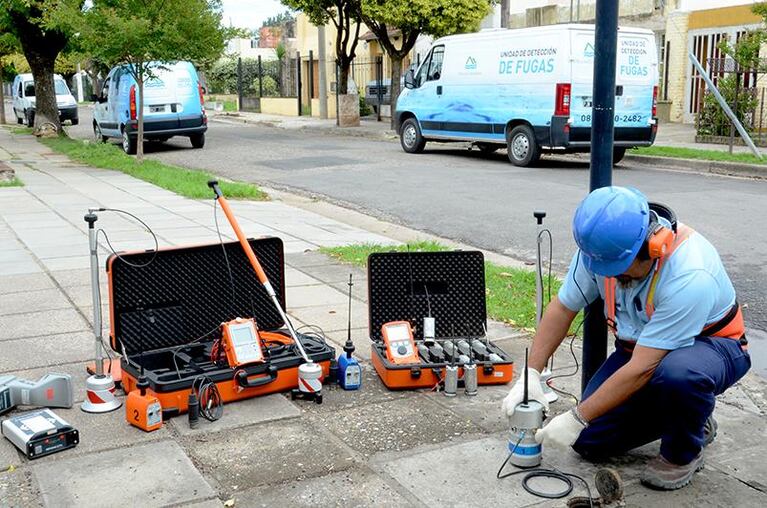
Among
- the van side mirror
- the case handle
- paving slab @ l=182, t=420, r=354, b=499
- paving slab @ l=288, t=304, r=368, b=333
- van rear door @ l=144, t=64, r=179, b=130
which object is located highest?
the van side mirror

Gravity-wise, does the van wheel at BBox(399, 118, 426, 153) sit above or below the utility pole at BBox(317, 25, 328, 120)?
below

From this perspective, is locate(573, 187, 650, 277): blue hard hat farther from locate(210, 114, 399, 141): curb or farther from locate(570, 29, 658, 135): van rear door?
locate(210, 114, 399, 141): curb

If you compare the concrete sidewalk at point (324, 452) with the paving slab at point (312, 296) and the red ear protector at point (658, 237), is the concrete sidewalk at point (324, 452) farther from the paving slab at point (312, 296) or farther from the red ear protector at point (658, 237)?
the red ear protector at point (658, 237)

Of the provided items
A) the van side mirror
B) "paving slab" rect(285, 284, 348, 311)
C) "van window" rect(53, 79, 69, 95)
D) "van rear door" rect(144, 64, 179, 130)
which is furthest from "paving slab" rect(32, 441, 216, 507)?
"van window" rect(53, 79, 69, 95)

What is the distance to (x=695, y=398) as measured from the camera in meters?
3.39

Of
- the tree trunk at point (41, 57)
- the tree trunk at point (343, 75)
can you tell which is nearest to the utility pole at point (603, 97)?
the tree trunk at point (41, 57)

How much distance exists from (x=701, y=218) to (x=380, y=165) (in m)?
7.57

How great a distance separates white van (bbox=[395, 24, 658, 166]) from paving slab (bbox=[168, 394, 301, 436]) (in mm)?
11026

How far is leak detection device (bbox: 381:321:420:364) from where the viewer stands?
4.73 meters

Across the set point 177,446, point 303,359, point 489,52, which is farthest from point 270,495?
point 489,52

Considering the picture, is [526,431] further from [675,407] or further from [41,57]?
[41,57]

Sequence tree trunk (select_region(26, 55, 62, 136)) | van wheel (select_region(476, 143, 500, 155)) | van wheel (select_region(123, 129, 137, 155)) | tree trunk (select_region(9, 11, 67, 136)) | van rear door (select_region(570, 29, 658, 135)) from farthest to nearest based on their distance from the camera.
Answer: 1. tree trunk (select_region(26, 55, 62, 136))
2. tree trunk (select_region(9, 11, 67, 136))
3. van wheel (select_region(123, 129, 137, 155))
4. van wheel (select_region(476, 143, 500, 155))
5. van rear door (select_region(570, 29, 658, 135))

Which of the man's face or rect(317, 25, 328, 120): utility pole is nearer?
the man's face

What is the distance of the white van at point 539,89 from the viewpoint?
15.4m
